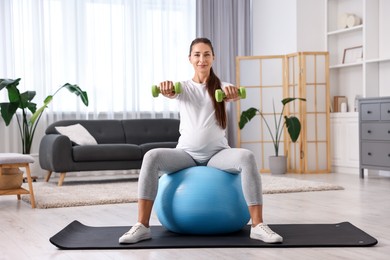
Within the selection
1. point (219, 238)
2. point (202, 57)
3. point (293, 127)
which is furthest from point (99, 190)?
point (219, 238)

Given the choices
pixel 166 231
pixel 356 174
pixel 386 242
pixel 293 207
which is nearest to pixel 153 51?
pixel 356 174

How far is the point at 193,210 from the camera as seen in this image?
3316 millimetres

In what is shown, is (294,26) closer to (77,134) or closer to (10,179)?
(77,134)

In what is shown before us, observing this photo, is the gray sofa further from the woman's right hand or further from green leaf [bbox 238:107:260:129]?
the woman's right hand

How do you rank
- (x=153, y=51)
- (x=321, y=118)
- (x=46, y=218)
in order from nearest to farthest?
(x=46, y=218)
(x=321, y=118)
(x=153, y=51)

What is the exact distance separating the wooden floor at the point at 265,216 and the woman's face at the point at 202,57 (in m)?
1.04

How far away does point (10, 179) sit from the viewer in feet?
16.6

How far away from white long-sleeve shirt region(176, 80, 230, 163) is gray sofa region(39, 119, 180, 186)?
10.3 feet

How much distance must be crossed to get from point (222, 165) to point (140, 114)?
4.98 m

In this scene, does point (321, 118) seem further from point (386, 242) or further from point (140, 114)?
point (386, 242)

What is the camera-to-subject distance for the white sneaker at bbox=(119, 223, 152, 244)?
3.18 meters

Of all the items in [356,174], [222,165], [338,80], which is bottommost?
[356,174]

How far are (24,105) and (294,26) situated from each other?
331 cm

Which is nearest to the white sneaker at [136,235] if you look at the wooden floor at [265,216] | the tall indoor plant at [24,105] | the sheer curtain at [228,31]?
the wooden floor at [265,216]
